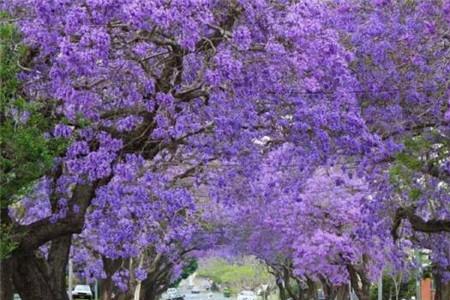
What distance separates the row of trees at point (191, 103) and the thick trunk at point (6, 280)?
5 centimetres

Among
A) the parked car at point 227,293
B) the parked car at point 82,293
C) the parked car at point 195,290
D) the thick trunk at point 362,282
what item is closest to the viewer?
the thick trunk at point 362,282

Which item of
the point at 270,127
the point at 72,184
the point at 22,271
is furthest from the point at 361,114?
the point at 22,271

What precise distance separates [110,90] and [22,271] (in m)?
3.79

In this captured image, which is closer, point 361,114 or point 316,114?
point 316,114

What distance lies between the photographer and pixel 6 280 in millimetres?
15062

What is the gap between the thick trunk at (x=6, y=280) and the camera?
48.6 feet

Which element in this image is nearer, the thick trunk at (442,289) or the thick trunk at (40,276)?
the thick trunk at (40,276)

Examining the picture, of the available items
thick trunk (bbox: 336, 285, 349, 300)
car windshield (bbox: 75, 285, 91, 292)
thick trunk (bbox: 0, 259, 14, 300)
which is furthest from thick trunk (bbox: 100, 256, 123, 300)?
car windshield (bbox: 75, 285, 91, 292)

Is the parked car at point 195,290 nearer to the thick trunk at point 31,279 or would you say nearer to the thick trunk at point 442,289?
the thick trunk at point 442,289

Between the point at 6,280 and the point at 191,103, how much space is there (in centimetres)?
437

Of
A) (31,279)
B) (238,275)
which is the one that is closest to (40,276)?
(31,279)

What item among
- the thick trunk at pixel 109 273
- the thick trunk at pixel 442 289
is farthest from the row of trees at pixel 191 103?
the thick trunk at pixel 442 289

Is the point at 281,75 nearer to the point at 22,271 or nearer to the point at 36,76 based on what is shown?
the point at 36,76

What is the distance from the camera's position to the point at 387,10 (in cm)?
1550
